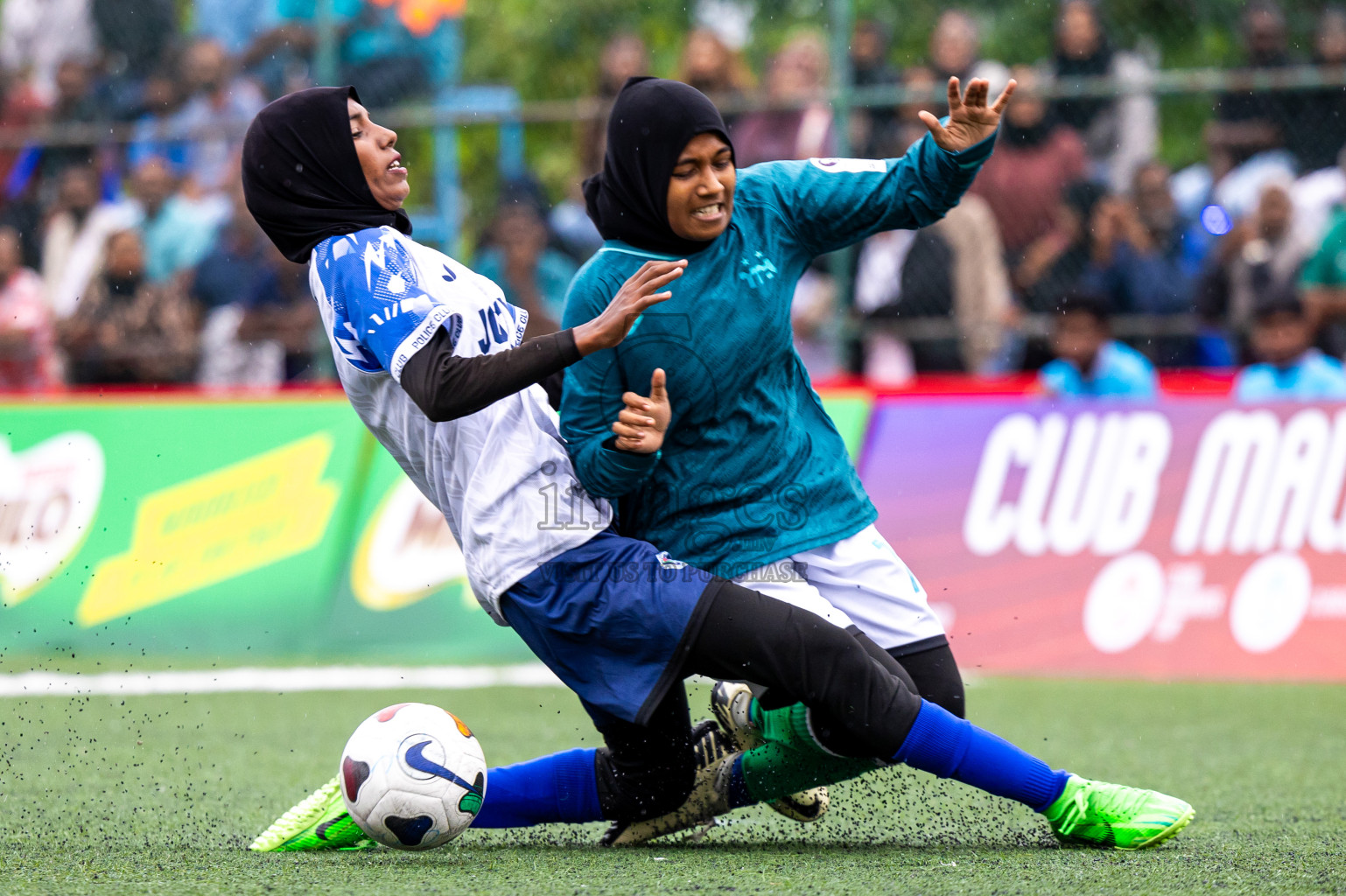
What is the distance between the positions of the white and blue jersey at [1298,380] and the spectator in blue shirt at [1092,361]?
0.49 m

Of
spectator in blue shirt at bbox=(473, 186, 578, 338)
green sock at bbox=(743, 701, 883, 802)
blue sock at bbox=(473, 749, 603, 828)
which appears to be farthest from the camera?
spectator in blue shirt at bbox=(473, 186, 578, 338)

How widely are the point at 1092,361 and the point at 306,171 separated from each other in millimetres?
5855

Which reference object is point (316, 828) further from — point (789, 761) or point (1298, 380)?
point (1298, 380)

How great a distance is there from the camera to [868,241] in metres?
9.14

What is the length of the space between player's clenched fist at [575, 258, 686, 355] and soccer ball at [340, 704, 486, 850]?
111cm

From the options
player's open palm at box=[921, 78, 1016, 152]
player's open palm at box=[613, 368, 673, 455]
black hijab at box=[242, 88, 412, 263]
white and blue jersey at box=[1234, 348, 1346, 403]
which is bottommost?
white and blue jersey at box=[1234, 348, 1346, 403]

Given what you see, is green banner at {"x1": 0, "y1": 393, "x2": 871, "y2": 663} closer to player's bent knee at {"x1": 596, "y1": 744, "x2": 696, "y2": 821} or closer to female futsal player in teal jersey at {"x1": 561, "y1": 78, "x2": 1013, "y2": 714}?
player's bent knee at {"x1": 596, "y1": 744, "x2": 696, "y2": 821}

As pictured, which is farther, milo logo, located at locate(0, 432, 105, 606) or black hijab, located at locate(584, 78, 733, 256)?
milo logo, located at locate(0, 432, 105, 606)

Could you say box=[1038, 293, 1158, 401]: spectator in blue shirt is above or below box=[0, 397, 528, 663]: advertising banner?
above

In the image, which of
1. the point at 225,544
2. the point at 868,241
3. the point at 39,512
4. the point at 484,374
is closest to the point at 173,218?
the point at 39,512

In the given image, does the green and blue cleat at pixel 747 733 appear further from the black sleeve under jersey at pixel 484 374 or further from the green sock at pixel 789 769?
the black sleeve under jersey at pixel 484 374

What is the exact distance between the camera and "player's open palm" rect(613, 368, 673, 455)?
137 inches

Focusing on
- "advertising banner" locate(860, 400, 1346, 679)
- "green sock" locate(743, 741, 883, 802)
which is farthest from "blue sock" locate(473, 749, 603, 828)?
"advertising banner" locate(860, 400, 1346, 679)

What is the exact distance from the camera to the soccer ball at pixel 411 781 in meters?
3.79
